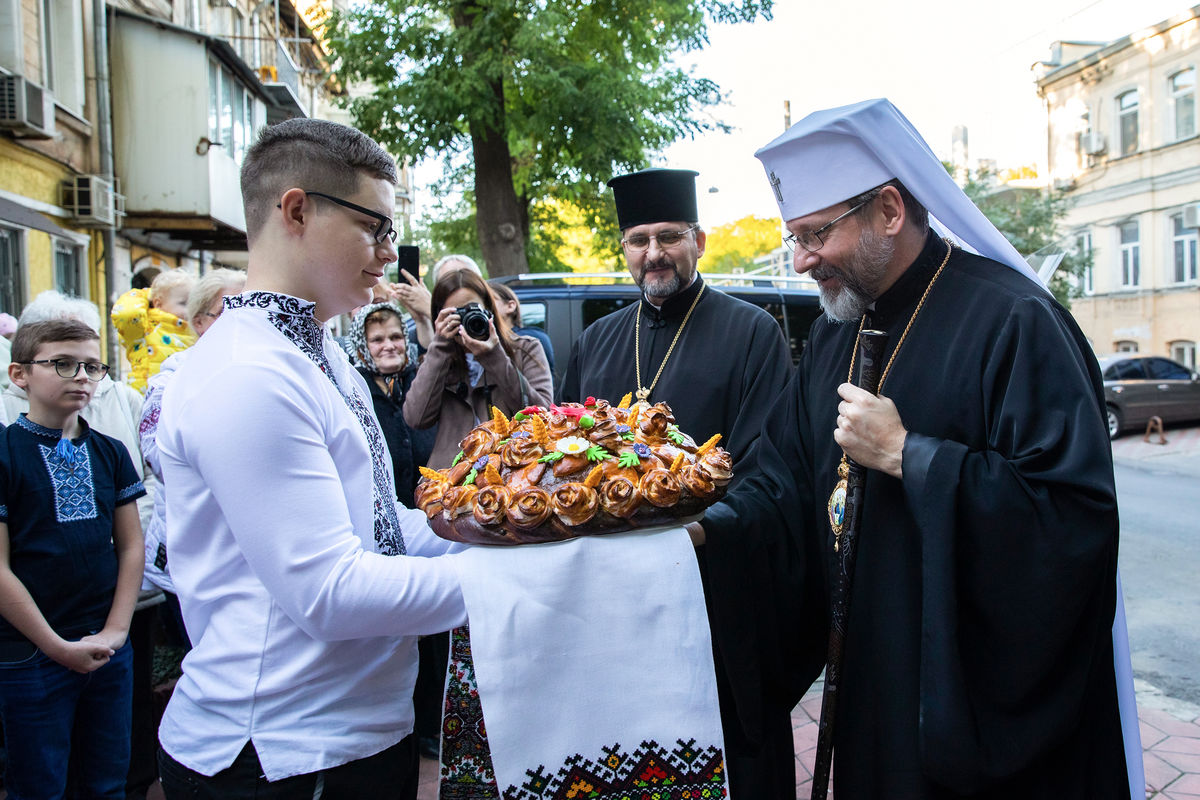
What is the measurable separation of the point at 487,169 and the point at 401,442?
8.92 meters

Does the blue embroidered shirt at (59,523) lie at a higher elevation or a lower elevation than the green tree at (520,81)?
lower

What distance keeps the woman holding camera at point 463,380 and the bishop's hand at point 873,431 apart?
2.14 metres

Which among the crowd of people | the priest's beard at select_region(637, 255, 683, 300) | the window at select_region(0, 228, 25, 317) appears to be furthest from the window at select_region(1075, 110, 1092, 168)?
the crowd of people

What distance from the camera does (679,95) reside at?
501 inches

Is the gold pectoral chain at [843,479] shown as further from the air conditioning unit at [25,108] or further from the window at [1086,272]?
the window at [1086,272]

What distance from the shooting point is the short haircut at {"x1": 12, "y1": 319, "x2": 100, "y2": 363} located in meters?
2.88

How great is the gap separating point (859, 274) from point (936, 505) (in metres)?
0.65

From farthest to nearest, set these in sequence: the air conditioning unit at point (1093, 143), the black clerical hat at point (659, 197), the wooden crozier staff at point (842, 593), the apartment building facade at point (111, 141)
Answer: the air conditioning unit at point (1093, 143)
the apartment building facade at point (111, 141)
the black clerical hat at point (659, 197)
the wooden crozier staff at point (842, 593)

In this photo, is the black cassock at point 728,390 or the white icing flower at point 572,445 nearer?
the white icing flower at point 572,445

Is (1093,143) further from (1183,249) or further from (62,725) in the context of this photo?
(62,725)

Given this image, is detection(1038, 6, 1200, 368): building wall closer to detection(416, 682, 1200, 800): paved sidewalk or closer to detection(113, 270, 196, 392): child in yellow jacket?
detection(416, 682, 1200, 800): paved sidewalk

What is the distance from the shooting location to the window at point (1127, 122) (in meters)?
25.8

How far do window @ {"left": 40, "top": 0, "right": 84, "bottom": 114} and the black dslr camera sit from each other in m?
10.00

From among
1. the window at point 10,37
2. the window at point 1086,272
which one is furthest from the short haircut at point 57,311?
the window at point 1086,272
